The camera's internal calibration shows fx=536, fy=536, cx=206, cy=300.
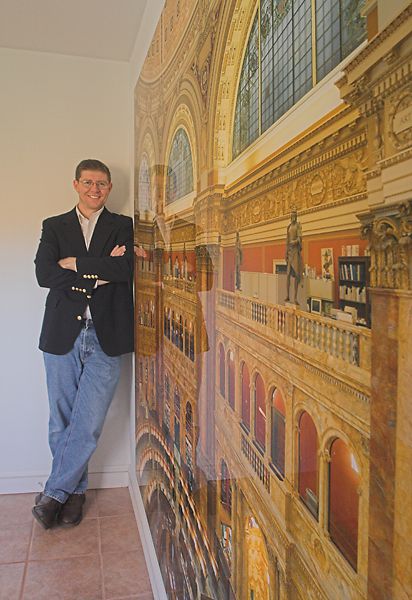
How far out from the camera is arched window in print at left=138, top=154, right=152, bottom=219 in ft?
8.23

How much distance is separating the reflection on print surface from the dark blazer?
4.30ft

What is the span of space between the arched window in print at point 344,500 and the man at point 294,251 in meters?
0.23

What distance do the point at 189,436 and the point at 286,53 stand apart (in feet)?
→ 3.72

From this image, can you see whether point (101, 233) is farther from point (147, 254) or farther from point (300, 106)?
point (300, 106)

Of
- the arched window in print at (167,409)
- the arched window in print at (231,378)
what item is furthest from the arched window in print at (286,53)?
the arched window in print at (167,409)

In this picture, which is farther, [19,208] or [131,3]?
[19,208]

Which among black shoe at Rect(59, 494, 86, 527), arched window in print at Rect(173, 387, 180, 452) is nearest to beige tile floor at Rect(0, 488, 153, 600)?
black shoe at Rect(59, 494, 86, 527)

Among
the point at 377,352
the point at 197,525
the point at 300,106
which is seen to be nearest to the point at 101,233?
the point at 197,525

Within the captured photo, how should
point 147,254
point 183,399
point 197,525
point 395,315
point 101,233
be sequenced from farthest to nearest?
point 101,233, point 147,254, point 183,399, point 197,525, point 395,315

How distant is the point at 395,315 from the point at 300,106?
14.8 inches

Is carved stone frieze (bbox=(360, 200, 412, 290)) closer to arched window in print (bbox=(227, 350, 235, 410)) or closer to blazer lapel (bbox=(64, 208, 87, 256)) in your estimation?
arched window in print (bbox=(227, 350, 235, 410))

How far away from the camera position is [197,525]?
1518 mm

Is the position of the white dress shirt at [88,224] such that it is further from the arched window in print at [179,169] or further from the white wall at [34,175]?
the arched window in print at [179,169]

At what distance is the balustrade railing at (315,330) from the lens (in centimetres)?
64
